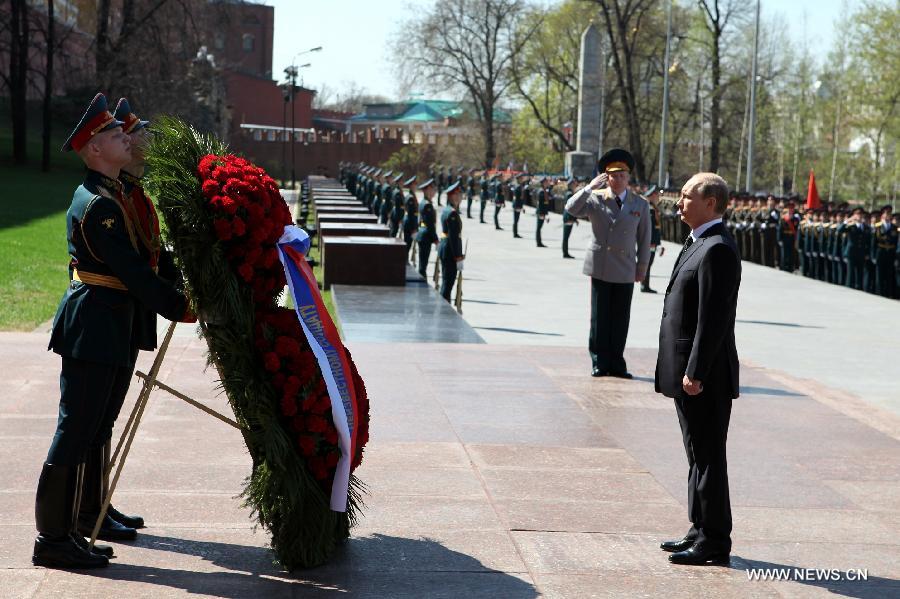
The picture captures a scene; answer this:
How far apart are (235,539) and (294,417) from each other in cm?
76

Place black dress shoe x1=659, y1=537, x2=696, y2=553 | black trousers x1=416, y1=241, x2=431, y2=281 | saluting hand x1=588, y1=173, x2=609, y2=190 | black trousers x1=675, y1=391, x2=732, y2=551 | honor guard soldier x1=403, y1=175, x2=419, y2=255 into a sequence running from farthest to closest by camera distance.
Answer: honor guard soldier x1=403, y1=175, x2=419, y2=255 < black trousers x1=416, y1=241, x2=431, y2=281 < saluting hand x1=588, y1=173, x2=609, y2=190 < black dress shoe x1=659, y1=537, x2=696, y2=553 < black trousers x1=675, y1=391, x2=732, y2=551

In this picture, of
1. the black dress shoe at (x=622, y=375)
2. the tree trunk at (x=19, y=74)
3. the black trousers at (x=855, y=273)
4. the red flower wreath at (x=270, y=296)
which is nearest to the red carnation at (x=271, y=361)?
the red flower wreath at (x=270, y=296)

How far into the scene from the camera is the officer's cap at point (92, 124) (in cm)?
484

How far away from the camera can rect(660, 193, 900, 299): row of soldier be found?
23719 millimetres

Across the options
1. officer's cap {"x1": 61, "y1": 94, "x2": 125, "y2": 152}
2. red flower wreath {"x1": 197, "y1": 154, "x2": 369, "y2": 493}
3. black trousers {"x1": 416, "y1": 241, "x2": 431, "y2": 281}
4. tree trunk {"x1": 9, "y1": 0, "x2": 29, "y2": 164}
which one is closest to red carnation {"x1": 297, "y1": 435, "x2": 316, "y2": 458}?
red flower wreath {"x1": 197, "y1": 154, "x2": 369, "y2": 493}

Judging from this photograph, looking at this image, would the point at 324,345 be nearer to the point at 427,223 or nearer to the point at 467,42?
the point at 427,223

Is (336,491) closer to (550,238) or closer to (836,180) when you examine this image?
(550,238)

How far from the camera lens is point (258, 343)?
4.83 m

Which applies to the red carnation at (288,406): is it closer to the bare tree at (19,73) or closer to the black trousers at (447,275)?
the black trousers at (447,275)

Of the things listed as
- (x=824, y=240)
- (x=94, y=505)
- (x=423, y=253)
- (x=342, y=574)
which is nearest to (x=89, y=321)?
(x=94, y=505)

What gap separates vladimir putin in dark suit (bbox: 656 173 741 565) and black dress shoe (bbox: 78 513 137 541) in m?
2.22

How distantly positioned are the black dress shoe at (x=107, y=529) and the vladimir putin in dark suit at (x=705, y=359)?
2219 mm

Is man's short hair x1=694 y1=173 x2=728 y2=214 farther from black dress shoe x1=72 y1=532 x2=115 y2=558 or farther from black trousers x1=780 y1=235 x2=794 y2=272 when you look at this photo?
black trousers x1=780 y1=235 x2=794 y2=272

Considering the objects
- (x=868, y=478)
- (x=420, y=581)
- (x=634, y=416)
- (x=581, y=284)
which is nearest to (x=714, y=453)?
(x=420, y=581)
